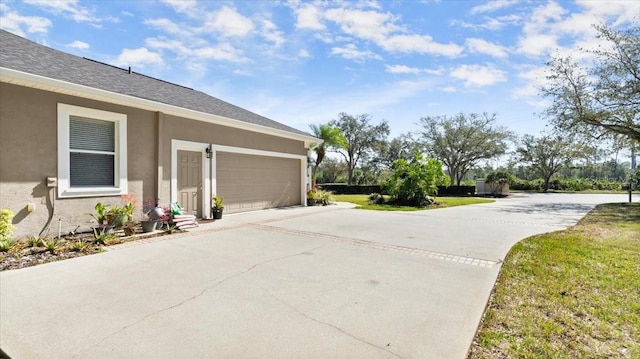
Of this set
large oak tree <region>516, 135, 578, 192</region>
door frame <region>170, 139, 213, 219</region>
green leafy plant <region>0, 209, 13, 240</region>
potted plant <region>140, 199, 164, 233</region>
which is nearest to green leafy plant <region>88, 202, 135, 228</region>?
potted plant <region>140, 199, 164, 233</region>

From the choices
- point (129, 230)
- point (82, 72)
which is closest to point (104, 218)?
point (129, 230)

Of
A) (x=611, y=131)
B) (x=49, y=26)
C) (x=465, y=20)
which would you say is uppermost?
(x=465, y=20)

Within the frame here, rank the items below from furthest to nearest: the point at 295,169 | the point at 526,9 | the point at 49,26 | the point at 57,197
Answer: the point at 295,169 → the point at 526,9 → the point at 49,26 → the point at 57,197

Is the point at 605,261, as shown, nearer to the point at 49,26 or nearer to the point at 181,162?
the point at 181,162

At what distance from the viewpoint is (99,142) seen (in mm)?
7133

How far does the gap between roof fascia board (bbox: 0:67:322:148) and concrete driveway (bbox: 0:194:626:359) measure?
3382 millimetres

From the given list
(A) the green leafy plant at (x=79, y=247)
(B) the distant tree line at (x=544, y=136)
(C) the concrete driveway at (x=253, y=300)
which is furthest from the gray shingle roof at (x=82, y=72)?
(B) the distant tree line at (x=544, y=136)

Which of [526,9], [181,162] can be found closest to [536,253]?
[526,9]

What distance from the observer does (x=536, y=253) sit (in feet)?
18.2

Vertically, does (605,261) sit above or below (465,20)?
below

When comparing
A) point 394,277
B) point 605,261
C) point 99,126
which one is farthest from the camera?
point 99,126

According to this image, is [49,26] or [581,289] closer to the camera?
[581,289]

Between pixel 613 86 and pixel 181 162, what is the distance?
821 inches

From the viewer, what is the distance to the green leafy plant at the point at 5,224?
5.32 metres
